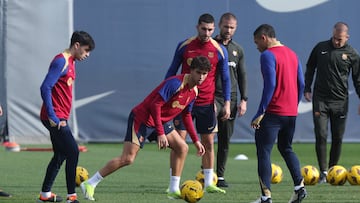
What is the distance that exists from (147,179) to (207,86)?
2380mm

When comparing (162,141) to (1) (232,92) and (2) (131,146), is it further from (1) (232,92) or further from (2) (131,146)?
(1) (232,92)

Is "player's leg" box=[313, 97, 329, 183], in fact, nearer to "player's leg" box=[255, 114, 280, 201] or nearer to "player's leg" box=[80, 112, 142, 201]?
"player's leg" box=[255, 114, 280, 201]

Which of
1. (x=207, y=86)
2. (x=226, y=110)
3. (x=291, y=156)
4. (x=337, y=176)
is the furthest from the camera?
(x=337, y=176)

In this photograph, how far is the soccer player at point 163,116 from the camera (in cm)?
→ 984

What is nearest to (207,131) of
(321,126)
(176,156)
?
(176,156)

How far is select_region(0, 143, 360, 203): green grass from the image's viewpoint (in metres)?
10.5

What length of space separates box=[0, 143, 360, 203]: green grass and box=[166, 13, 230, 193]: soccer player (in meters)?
0.50

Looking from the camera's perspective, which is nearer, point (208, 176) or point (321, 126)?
point (208, 176)

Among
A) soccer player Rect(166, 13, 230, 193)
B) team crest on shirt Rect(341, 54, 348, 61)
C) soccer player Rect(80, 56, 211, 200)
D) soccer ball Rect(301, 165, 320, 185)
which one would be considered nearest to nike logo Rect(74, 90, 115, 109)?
team crest on shirt Rect(341, 54, 348, 61)

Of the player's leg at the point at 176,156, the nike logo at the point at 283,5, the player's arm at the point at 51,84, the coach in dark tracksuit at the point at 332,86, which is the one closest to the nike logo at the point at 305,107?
the nike logo at the point at 283,5

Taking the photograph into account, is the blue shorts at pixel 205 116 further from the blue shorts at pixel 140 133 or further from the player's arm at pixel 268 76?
the player's arm at pixel 268 76

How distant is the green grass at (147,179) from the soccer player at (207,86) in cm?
50

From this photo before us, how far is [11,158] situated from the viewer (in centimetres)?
1712

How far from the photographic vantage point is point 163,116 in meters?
10.2
